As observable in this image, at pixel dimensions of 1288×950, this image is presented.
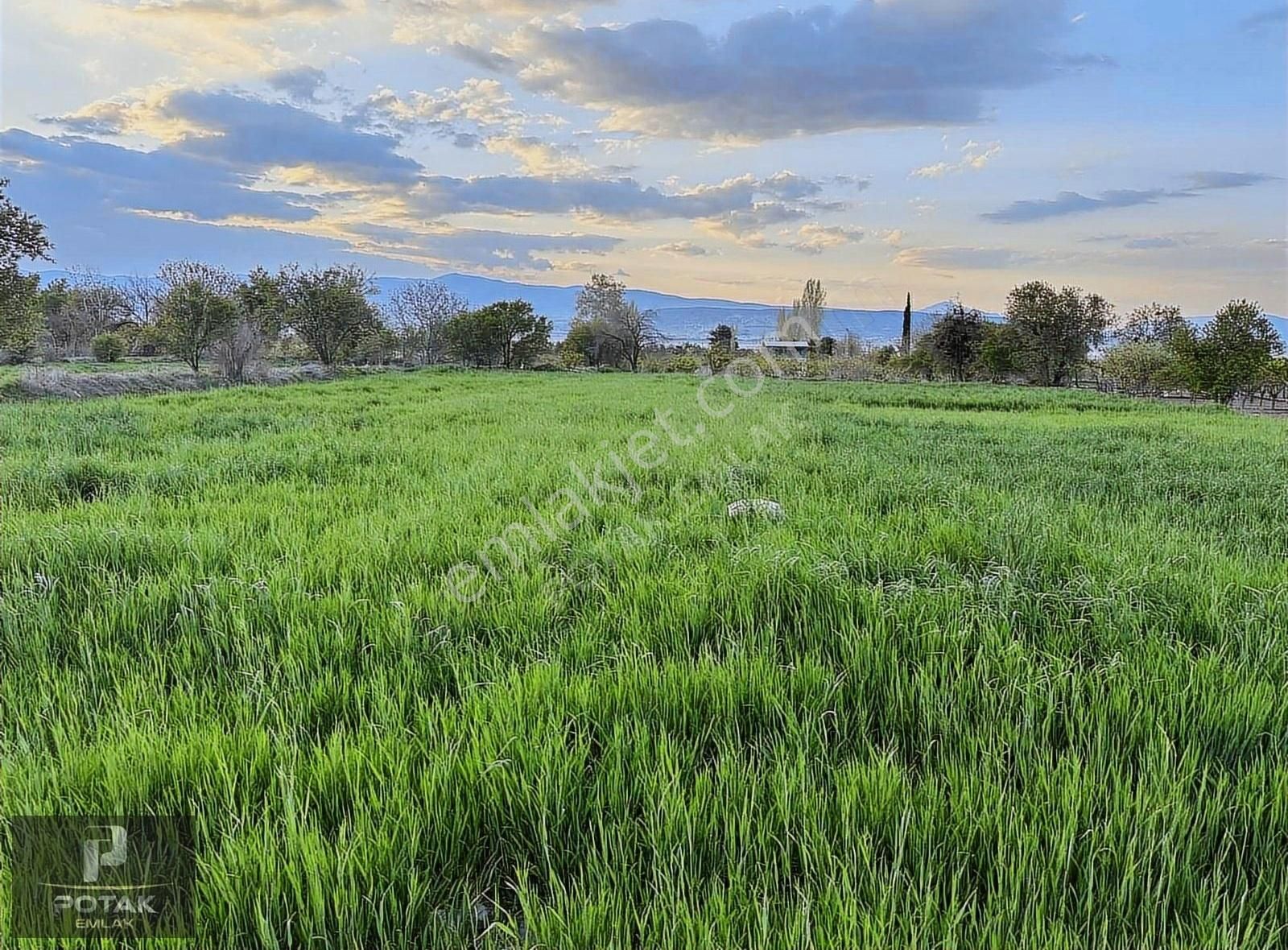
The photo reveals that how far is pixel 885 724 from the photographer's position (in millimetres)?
2037

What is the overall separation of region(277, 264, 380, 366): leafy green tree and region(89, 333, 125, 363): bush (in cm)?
739

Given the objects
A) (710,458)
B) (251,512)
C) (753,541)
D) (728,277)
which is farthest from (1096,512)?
(728,277)

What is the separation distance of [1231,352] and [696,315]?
1782 inches

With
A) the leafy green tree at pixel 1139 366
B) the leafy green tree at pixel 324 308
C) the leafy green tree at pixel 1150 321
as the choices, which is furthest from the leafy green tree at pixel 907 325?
the leafy green tree at pixel 324 308

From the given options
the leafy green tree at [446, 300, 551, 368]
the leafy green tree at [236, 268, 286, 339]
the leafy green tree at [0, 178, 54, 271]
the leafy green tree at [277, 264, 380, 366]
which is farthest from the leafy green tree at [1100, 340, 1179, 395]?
the leafy green tree at [0, 178, 54, 271]

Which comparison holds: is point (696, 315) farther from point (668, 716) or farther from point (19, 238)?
point (668, 716)

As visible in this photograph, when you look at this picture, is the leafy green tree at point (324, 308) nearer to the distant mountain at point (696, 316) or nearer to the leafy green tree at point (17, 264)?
the distant mountain at point (696, 316)

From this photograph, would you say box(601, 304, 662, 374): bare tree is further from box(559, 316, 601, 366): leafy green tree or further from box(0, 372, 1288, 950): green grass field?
box(0, 372, 1288, 950): green grass field

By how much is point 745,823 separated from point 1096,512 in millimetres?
4795

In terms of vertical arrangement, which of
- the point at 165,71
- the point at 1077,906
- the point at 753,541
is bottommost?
the point at 1077,906

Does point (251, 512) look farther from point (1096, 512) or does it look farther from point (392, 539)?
point (1096, 512)

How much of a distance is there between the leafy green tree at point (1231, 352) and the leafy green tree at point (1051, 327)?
10319 mm

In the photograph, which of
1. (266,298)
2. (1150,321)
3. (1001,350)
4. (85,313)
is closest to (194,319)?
(266,298)

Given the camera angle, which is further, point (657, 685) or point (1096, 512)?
point (1096, 512)
